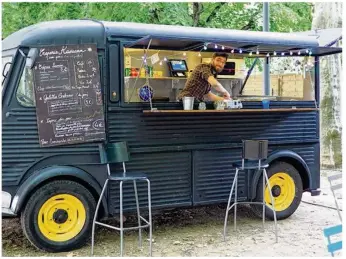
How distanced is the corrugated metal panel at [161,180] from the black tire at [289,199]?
44.2 inches

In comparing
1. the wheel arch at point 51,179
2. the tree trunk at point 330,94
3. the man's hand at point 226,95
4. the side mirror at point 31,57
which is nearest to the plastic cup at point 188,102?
the man's hand at point 226,95

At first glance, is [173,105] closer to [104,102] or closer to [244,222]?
[104,102]

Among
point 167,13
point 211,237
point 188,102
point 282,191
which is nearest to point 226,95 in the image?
point 188,102

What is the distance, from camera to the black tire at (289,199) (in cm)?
682

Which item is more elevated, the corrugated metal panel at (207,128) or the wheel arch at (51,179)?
the corrugated metal panel at (207,128)

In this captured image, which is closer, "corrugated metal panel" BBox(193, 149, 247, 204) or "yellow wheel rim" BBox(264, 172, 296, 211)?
"corrugated metal panel" BBox(193, 149, 247, 204)

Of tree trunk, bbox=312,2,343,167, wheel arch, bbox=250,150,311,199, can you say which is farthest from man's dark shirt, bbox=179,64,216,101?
tree trunk, bbox=312,2,343,167

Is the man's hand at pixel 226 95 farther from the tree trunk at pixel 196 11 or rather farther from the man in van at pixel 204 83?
the tree trunk at pixel 196 11

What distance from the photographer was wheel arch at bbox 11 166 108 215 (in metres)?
5.26

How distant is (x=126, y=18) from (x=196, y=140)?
7.88m

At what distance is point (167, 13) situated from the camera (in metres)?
13.5

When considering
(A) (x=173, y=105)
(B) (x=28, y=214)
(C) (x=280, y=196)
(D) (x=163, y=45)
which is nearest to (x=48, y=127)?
(B) (x=28, y=214)

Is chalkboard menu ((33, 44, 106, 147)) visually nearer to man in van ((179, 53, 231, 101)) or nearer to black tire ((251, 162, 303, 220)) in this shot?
man in van ((179, 53, 231, 101))

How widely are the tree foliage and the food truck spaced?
7.11 m
